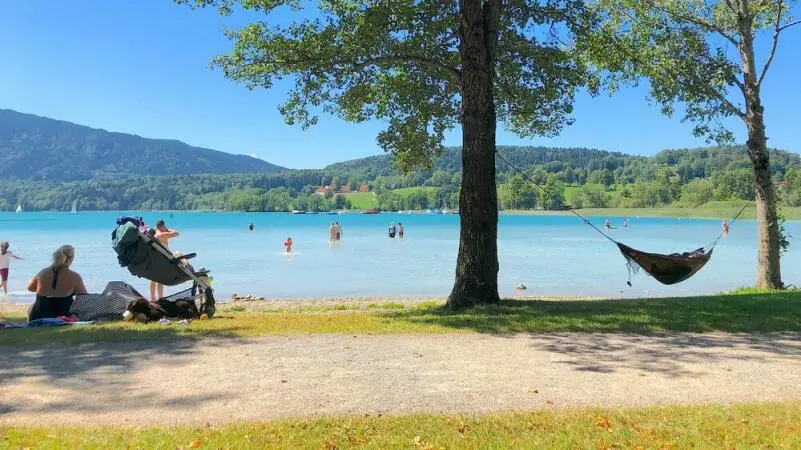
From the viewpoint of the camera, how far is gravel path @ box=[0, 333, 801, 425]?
4.81m

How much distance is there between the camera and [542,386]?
5434 mm

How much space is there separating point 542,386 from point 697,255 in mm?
8882

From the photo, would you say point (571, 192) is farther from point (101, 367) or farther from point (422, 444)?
point (422, 444)

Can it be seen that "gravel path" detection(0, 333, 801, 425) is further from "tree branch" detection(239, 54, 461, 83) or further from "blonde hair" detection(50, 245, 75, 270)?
"tree branch" detection(239, 54, 461, 83)

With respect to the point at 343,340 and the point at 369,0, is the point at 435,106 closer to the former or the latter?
the point at 369,0

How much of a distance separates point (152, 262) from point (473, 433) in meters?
7.72

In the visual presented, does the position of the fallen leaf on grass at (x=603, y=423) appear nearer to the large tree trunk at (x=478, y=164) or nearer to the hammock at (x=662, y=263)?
the large tree trunk at (x=478, y=164)

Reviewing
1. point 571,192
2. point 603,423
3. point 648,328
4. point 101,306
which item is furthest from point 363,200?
point 603,423

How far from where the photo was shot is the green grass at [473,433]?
388 cm

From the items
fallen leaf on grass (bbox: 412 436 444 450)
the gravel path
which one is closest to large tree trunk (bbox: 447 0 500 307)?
the gravel path

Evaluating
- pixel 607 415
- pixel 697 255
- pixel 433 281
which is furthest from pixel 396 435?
pixel 433 281

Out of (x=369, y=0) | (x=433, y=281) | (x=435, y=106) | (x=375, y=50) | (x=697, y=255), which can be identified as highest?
(x=369, y=0)

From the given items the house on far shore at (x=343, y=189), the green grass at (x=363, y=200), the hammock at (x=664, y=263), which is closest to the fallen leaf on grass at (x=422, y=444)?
the hammock at (x=664, y=263)

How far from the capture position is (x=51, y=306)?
9156 millimetres
